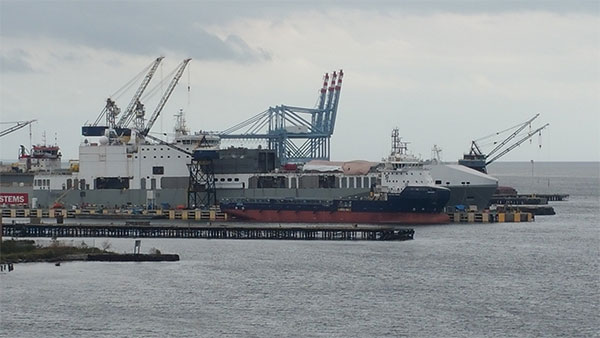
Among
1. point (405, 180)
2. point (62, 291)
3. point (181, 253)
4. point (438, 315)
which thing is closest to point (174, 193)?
point (405, 180)

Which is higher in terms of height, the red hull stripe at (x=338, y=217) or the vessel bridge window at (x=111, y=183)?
the vessel bridge window at (x=111, y=183)

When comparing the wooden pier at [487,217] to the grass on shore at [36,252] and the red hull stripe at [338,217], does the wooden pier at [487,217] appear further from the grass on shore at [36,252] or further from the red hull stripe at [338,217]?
the grass on shore at [36,252]

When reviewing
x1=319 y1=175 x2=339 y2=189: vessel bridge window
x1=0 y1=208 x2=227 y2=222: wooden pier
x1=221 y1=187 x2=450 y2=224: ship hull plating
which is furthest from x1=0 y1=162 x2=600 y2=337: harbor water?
x1=319 y1=175 x2=339 y2=189: vessel bridge window

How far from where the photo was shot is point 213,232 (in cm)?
7506

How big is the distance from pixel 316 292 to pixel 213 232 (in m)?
24.3

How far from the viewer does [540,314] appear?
4669 centimetres

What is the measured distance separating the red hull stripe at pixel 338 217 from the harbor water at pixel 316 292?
1347cm

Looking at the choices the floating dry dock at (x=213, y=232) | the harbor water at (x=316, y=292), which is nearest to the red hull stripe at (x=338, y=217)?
the floating dry dock at (x=213, y=232)

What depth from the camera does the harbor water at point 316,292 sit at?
43.9 metres

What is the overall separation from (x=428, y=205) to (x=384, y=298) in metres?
35.5

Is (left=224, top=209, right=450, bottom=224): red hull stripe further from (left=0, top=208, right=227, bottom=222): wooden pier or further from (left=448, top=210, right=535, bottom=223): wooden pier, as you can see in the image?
(left=0, top=208, right=227, bottom=222): wooden pier

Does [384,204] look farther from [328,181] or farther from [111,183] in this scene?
[111,183]

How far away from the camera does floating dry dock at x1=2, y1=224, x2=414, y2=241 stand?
72.9 metres

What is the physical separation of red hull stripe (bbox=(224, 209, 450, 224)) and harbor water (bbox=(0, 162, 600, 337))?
1347cm
